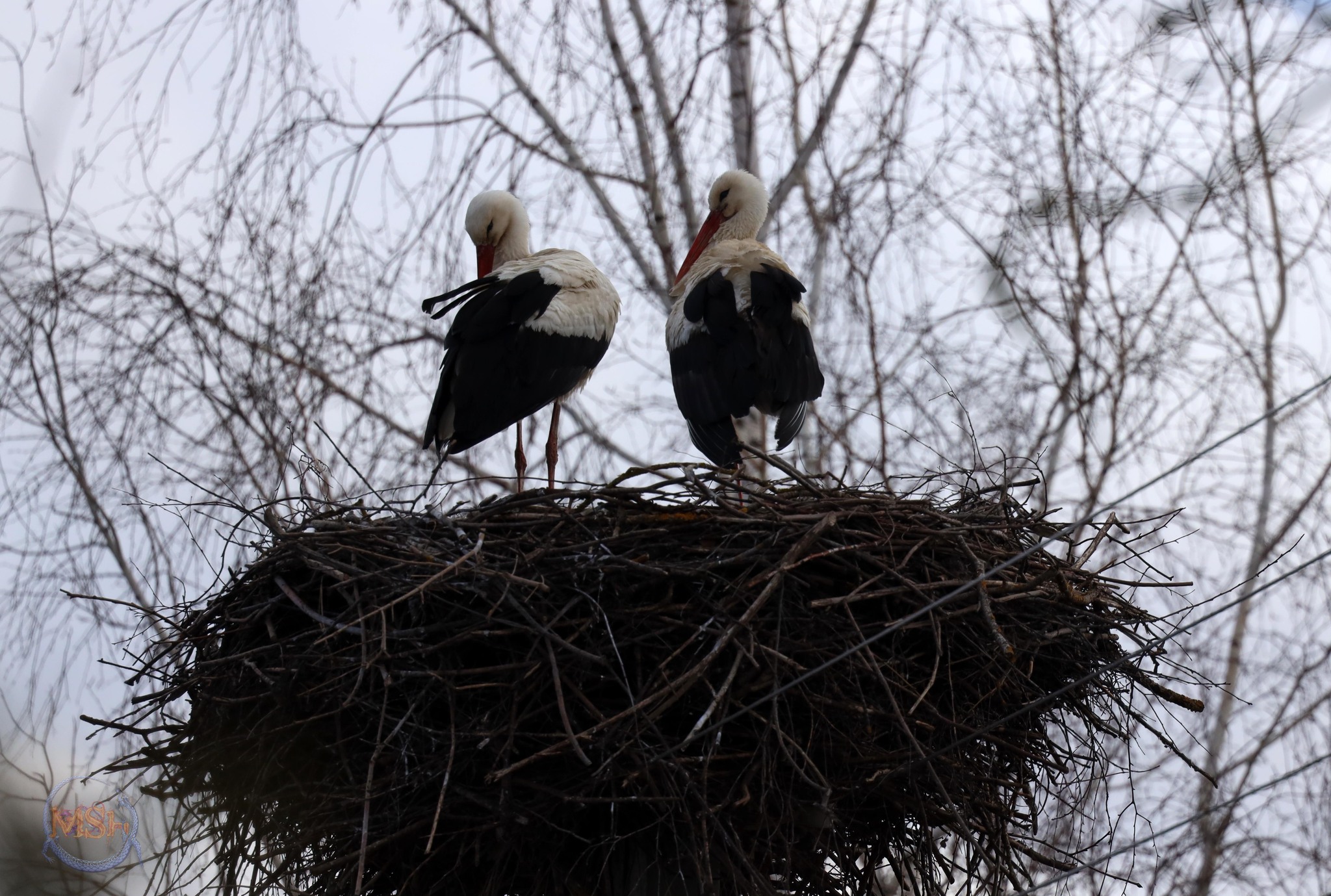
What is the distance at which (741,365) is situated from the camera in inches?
170

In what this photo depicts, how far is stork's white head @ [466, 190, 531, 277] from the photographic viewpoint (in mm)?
5305

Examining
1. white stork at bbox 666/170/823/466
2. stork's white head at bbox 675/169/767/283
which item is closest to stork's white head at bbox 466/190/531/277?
stork's white head at bbox 675/169/767/283

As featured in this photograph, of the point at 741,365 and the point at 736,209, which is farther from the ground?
the point at 736,209

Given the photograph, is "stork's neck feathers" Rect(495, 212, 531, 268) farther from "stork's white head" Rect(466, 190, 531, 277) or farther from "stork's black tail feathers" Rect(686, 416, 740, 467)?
"stork's black tail feathers" Rect(686, 416, 740, 467)

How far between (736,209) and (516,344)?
146 cm

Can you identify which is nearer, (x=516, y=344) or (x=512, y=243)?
(x=516, y=344)

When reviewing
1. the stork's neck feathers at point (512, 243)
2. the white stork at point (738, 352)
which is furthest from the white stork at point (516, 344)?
the stork's neck feathers at point (512, 243)

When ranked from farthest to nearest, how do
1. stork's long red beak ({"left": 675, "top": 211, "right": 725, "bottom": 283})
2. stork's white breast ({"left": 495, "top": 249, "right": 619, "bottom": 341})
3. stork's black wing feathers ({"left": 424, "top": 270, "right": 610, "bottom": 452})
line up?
stork's long red beak ({"left": 675, "top": 211, "right": 725, "bottom": 283}), stork's white breast ({"left": 495, "top": 249, "right": 619, "bottom": 341}), stork's black wing feathers ({"left": 424, "top": 270, "right": 610, "bottom": 452})

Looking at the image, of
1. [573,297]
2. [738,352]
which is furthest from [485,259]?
[738,352]

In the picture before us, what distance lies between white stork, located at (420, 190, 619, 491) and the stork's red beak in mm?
470

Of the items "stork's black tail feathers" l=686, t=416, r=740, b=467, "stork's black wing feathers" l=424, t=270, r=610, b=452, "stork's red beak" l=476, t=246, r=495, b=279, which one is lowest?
"stork's black tail feathers" l=686, t=416, r=740, b=467

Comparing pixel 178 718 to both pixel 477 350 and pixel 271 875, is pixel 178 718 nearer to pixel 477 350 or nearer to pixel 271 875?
pixel 271 875

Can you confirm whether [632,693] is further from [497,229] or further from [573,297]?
[497,229]

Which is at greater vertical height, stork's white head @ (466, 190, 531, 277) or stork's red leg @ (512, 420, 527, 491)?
stork's white head @ (466, 190, 531, 277)
